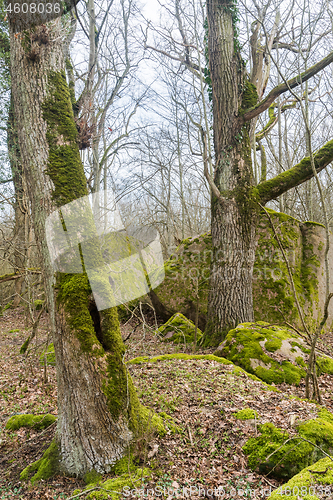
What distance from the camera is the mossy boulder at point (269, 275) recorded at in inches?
273

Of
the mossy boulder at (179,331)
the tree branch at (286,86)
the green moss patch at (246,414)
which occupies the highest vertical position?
the tree branch at (286,86)

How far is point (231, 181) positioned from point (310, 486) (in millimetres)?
4550

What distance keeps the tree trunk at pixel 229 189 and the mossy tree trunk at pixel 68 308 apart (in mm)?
3064

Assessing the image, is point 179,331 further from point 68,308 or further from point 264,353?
point 68,308

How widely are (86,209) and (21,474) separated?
2.42 m

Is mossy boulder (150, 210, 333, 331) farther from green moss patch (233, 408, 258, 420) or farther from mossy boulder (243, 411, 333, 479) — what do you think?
mossy boulder (243, 411, 333, 479)

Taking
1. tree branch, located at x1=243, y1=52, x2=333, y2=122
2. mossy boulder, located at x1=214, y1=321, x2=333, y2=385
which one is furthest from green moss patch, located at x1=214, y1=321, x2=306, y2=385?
tree branch, located at x1=243, y1=52, x2=333, y2=122

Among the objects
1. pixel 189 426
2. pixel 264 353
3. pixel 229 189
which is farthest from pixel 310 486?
pixel 229 189

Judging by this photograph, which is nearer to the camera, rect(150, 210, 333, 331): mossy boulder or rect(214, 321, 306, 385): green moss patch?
rect(214, 321, 306, 385): green moss patch

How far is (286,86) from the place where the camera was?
15.0ft

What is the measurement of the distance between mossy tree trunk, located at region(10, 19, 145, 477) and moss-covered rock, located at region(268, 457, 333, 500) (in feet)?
4.13

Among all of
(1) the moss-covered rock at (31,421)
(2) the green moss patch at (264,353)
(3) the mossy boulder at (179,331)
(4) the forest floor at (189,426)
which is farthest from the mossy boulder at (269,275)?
(1) the moss-covered rock at (31,421)

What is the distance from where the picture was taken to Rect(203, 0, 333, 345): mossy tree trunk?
17.7 ft

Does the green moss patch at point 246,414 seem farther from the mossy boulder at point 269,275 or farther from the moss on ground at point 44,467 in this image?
the mossy boulder at point 269,275
